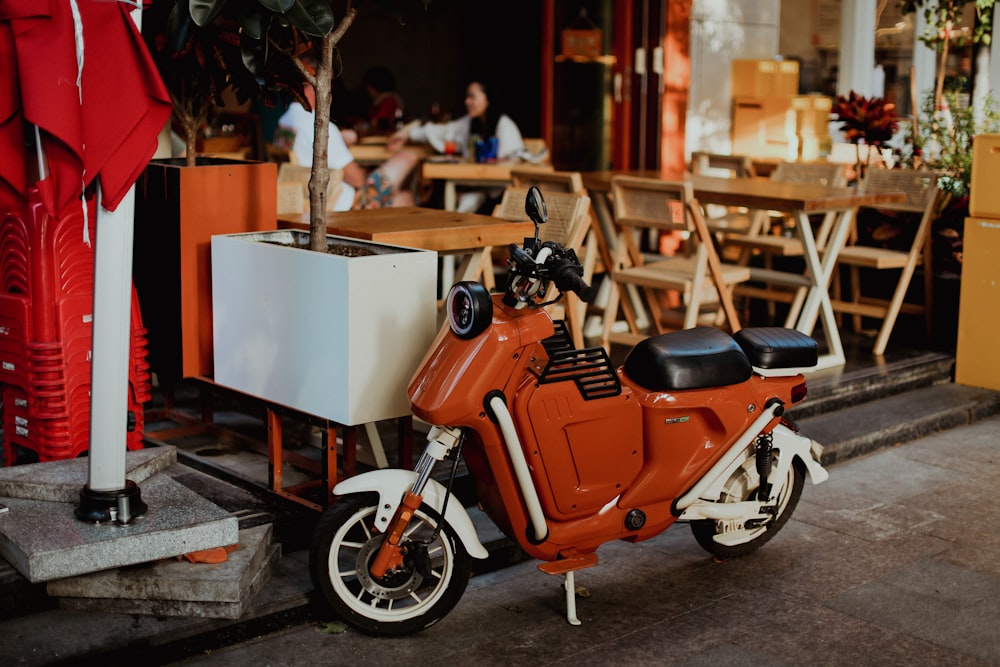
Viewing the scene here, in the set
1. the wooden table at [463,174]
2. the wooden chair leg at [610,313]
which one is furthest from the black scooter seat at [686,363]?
the wooden table at [463,174]

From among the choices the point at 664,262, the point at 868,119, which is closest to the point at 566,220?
the point at 664,262

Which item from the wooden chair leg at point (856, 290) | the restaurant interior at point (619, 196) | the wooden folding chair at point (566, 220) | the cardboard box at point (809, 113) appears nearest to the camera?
the restaurant interior at point (619, 196)

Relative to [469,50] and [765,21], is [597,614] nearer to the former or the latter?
[765,21]

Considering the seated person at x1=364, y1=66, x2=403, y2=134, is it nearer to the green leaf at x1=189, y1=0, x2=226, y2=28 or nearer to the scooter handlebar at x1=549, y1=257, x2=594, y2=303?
the green leaf at x1=189, y1=0, x2=226, y2=28

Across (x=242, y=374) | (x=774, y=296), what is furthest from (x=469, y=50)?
(x=242, y=374)

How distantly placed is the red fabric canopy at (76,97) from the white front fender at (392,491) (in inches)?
43.1

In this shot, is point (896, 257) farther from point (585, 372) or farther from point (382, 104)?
point (382, 104)

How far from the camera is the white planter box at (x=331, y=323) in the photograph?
165 inches

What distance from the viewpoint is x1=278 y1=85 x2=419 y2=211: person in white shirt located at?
7.88 meters

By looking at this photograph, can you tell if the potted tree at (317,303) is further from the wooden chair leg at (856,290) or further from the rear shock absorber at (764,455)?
the wooden chair leg at (856,290)

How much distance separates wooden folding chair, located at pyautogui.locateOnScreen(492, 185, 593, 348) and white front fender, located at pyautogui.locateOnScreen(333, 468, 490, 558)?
1.99m

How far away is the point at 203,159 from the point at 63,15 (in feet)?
6.45

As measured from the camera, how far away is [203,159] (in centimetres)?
544

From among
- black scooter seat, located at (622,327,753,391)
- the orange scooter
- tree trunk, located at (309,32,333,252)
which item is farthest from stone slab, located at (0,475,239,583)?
black scooter seat, located at (622,327,753,391)
